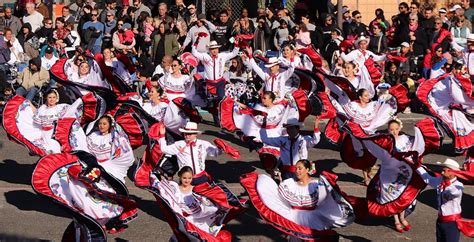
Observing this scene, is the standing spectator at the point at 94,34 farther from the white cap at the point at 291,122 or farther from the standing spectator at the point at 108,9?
the white cap at the point at 291,122

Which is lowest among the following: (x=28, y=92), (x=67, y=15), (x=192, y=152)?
(x=28, y=92)

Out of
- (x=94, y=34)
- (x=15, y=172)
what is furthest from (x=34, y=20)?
(x=15, y=172)

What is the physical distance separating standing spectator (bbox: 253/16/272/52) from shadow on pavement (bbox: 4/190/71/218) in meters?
8.19

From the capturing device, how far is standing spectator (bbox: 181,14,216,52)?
2180 cm

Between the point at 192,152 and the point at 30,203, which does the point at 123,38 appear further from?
the point at 192,152

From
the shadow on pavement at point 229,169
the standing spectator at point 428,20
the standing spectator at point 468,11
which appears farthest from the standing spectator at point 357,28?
the shadow on pavement at point 229,169

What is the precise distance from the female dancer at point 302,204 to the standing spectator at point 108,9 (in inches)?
454

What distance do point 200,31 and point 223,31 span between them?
1011 mm

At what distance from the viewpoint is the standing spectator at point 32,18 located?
77.5 ft

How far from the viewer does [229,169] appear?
56.4ft

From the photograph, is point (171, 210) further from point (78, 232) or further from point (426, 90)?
point (426, 90)

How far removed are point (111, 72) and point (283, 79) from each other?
3.03m

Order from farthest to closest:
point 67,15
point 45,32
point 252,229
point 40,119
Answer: point 67,15
point 45,32
point 40,119
point 252,229

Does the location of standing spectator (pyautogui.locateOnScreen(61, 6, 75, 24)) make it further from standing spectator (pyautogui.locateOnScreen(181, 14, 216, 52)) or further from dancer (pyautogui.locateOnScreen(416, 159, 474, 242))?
dancer (pyautogui.locateOnScreen(416, 159, 474, 242))
